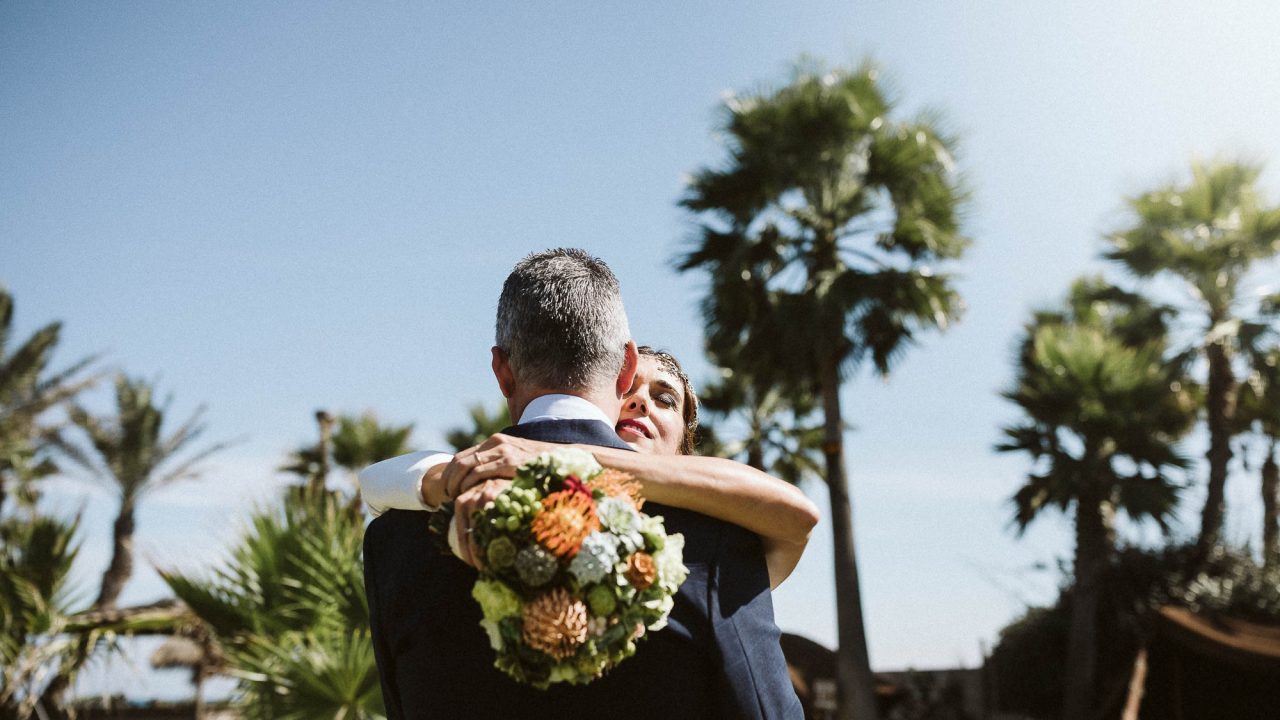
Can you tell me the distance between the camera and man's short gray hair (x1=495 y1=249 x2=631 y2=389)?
173 centimetres

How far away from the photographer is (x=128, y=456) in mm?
25266

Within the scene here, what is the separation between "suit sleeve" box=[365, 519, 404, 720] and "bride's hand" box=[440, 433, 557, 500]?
34 centimetres

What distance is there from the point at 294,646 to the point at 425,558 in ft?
16.8

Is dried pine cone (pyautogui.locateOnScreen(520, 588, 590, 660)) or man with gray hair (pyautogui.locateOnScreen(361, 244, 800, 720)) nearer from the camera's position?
dried pine cone (pyautogui.locateOnScreen(520, 588, 590, 660))

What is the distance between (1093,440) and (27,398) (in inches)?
989

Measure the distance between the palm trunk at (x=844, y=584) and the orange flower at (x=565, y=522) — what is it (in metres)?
14.8

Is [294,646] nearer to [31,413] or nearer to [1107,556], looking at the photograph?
[1107,556]

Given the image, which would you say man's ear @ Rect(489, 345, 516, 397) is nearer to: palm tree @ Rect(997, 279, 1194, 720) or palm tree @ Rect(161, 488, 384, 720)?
palm tree @ Rect(161, 488, 384, 720)

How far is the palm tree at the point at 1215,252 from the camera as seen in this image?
17375 mm

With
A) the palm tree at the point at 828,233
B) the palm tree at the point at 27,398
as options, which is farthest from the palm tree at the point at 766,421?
the palm tree at the point at 27,398

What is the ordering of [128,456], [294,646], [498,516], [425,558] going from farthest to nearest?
[128,456]
[294,646]
[425,558]
[498,516]

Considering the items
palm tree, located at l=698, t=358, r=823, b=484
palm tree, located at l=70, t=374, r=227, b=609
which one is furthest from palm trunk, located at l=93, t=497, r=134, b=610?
palm tree, located at l=698, t=358, r=823, b=484

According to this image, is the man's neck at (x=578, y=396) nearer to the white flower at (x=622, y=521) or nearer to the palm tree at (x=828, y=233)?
the white flower at (x=622, y=521)

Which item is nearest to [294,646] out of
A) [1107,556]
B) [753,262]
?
[753,262]
